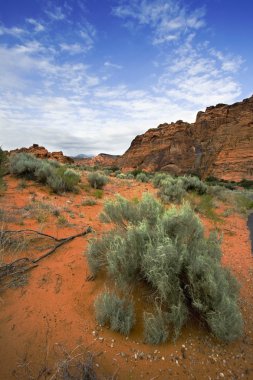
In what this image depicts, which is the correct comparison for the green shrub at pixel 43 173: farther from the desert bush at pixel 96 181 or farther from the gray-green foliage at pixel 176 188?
the gray-green foliage at pixel 176 188

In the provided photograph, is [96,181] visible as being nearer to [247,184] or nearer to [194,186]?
[194,186]

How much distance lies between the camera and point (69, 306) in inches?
120

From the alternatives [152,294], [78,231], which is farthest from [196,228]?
[78,231]

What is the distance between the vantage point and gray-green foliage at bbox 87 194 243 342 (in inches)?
102

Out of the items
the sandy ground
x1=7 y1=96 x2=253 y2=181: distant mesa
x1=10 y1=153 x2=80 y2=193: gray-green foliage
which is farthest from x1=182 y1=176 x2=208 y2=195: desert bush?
x1=7 y1=96 x2=253 y2=181: distant mesa

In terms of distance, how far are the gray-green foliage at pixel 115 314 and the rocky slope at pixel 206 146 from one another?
47.2 meters

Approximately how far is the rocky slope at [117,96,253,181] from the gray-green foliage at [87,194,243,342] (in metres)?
46.1

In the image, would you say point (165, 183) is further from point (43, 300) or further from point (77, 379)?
point (77, 379)

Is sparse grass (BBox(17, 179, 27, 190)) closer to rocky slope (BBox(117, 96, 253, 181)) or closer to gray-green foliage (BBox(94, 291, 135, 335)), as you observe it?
gray-green foliage (BBox(94, 291, 135, 335))

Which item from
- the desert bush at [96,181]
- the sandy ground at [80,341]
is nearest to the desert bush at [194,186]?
the desert bush at [96,181]

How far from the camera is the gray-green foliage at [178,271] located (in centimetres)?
259

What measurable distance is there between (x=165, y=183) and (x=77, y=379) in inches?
446

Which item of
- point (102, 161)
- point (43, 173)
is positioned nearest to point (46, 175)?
point (43, 173)

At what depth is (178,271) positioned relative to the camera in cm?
286
